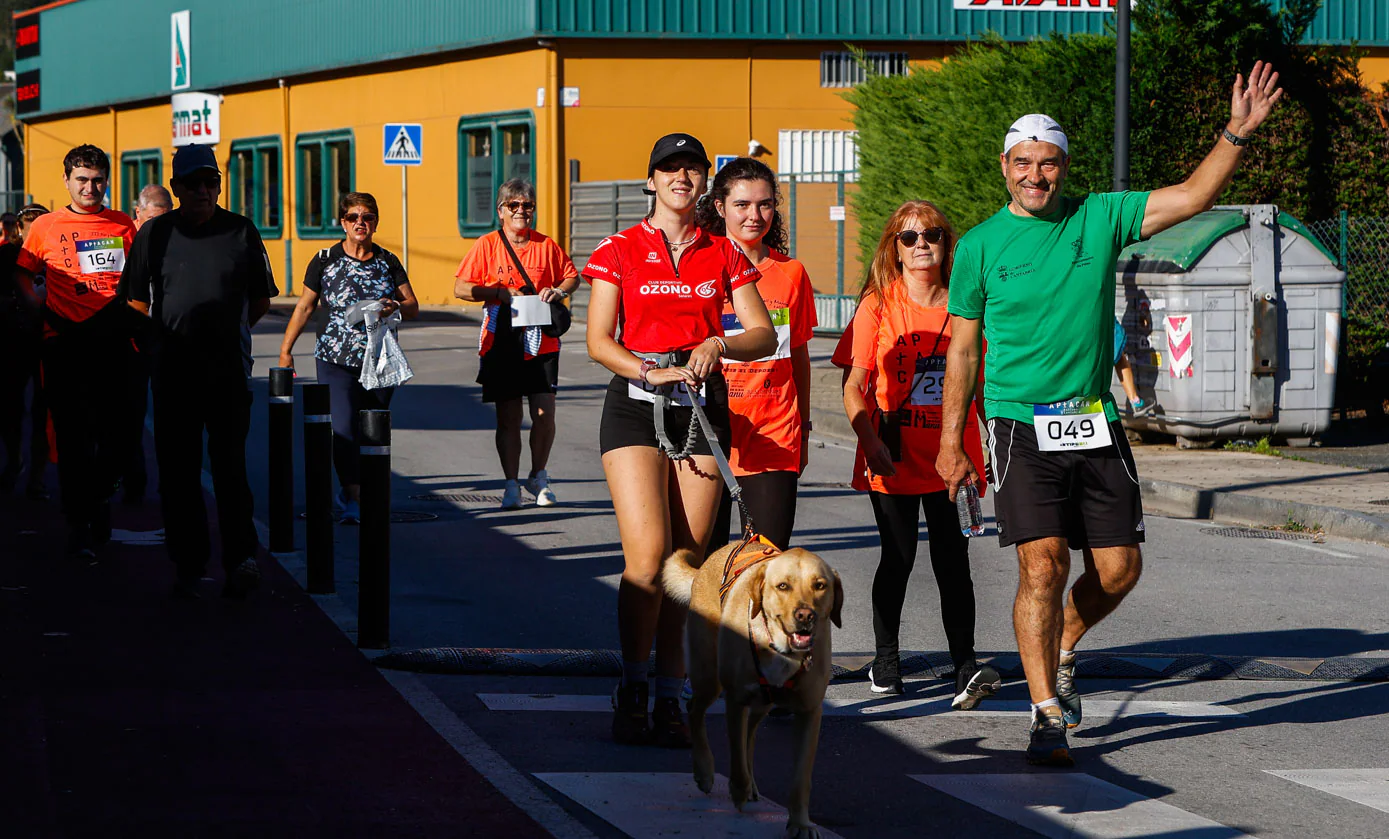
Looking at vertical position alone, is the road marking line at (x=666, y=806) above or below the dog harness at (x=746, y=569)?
below

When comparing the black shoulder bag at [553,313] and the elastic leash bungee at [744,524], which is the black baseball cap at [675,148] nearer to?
the elastic leash bungee at [744,524]

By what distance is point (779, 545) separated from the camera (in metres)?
6.55

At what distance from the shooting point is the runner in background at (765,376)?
6547mm

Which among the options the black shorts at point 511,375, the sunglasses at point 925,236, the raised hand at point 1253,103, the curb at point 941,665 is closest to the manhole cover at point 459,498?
the black shorts at point 511,375

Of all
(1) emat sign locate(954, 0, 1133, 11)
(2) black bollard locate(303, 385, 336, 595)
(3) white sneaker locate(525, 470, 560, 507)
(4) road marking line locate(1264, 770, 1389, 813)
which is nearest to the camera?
(4) road marking line locate(1264, 770, 1389, 813)

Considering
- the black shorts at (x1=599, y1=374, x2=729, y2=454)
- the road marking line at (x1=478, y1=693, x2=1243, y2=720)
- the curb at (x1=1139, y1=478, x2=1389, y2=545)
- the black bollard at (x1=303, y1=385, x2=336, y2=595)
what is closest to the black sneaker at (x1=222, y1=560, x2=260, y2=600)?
the black bollard at (x1=303, y1=385, x2=336, y2=595)

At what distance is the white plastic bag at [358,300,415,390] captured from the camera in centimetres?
1072

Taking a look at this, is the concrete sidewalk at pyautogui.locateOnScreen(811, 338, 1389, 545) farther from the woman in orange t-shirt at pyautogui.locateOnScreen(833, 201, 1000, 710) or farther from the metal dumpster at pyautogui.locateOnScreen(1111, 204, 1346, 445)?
the woman in orange t-shirt at pyautogui.locateOnScreen(833, 201, 1000, 710)

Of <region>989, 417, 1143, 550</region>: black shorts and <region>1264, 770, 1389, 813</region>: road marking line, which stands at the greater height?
<region>989, 417, 1143, 550</region>: black shorts

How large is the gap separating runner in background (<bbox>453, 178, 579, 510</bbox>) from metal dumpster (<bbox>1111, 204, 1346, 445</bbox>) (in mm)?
5131

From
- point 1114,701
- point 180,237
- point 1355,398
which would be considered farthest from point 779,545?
point 1355,398

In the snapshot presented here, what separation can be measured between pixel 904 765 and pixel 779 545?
98cm

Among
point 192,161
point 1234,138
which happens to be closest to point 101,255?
point 192,161

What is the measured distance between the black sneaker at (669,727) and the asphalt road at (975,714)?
79 millimetres
